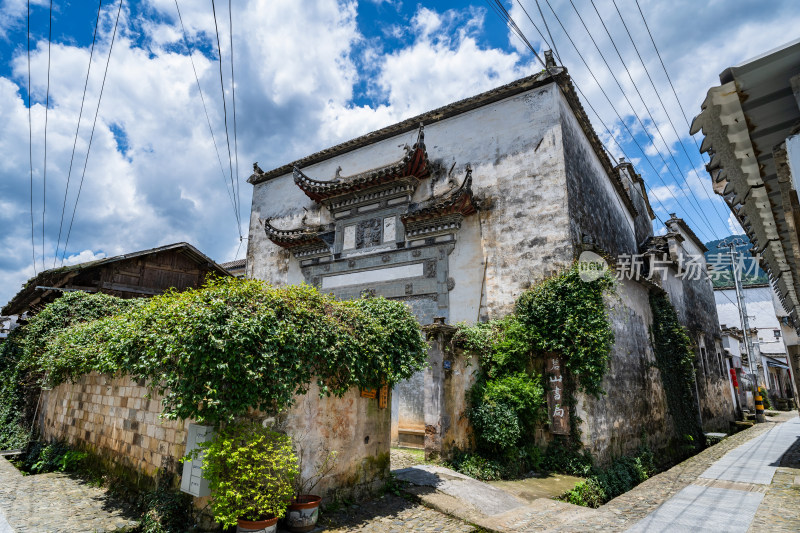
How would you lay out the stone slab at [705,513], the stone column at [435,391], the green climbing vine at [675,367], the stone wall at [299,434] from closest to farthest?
1. the stone slab at [705,513]
2. the stone wall at [299,434]
3. the stone column at [435,391]
4. the green climbing vine at [675,367]

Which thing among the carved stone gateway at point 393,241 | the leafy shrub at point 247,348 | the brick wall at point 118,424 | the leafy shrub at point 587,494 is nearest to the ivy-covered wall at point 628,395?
the leafy shrub at point 587,494

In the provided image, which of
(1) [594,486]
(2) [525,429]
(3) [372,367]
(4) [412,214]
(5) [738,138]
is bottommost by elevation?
(1) [594,486]

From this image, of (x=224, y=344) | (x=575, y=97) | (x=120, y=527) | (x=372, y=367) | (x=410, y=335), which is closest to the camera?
(x=224, y=344)

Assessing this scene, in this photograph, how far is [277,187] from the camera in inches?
743

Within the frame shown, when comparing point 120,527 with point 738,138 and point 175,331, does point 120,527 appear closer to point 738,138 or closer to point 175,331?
point 175,331

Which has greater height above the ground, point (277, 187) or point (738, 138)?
point (277, 187)

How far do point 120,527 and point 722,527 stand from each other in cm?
752

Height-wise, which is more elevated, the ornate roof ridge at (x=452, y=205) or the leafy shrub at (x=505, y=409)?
the ornate roof ridge at (x=452, y=205)

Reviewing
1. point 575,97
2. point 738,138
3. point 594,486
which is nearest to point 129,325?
point 738,138

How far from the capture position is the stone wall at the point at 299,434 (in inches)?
229

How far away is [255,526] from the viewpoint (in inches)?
185

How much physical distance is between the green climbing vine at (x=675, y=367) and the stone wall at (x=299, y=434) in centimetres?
1108

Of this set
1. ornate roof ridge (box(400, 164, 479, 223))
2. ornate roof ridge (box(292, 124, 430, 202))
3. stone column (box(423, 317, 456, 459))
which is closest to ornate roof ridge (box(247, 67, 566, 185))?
ornate roof ridge (box(292, 124, 430, 202))

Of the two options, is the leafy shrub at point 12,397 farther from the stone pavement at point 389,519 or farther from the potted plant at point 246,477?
the stone pavement at point 389,519
